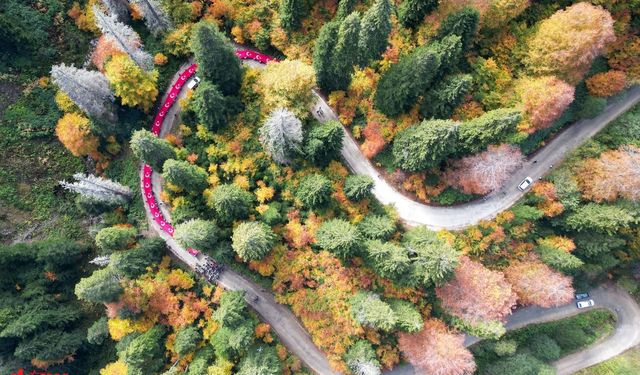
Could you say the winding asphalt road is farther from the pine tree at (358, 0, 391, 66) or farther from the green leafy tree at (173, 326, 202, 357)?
the pine tree at (358, 0, 391, 66)

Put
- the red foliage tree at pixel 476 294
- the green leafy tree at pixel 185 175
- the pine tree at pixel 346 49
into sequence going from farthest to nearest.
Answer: the red foliage tree at pixel 476 294 < the green leafy tree at pixel 185 175 < the pine tree at pixel 346 49

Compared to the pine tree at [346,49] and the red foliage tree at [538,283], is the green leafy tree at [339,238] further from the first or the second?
the red foliage tree at [538,283]

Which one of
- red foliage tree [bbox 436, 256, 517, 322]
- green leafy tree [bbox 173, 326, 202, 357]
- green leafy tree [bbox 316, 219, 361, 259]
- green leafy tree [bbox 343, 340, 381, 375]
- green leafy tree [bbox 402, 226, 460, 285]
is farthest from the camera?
green leafy tree [bbox 173, 326, 202, 357]

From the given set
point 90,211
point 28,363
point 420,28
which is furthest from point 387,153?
point 28,363

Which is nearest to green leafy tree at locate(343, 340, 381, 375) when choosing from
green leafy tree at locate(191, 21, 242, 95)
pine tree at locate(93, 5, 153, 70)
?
green leafy tree at locate(191, 21, 242, 95)

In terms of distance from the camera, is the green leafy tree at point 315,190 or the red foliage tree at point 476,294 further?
the red foliage tree at point 476,294

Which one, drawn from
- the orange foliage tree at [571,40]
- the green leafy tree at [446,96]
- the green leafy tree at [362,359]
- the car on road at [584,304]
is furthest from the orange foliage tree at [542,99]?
the green leafy tree at [362,359]
